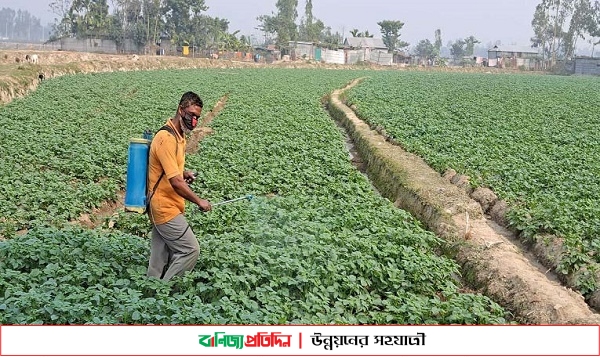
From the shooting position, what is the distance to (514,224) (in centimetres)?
1051

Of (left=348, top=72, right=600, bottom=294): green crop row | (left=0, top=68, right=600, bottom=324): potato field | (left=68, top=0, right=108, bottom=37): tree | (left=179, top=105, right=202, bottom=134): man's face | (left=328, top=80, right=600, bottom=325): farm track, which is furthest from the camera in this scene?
(left=68, top=0, right=108, bottom=37): tree

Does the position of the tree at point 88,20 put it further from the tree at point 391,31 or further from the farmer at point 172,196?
the farmer at point 172,196

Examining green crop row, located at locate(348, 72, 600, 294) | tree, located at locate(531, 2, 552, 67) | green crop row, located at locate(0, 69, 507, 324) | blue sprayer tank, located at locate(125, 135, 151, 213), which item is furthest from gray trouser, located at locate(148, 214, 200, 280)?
tree, located at locate(531, 2, 552, 67)

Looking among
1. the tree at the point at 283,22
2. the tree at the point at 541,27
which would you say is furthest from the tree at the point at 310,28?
the tree at the point at 541,27

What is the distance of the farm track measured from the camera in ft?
24.0

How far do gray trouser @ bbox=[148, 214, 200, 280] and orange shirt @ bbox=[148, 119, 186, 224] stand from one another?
10 centimetres

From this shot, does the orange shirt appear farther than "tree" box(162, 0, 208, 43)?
No

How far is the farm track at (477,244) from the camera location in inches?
288

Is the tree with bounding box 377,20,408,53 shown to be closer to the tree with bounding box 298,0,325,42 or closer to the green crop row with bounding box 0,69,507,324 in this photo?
the tree with bounding box 298,0,325,42

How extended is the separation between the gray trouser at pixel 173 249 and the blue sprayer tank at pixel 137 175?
1.03ft

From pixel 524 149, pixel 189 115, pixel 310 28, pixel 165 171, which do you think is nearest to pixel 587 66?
pixel 310 28

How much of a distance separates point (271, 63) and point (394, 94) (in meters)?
47.8
